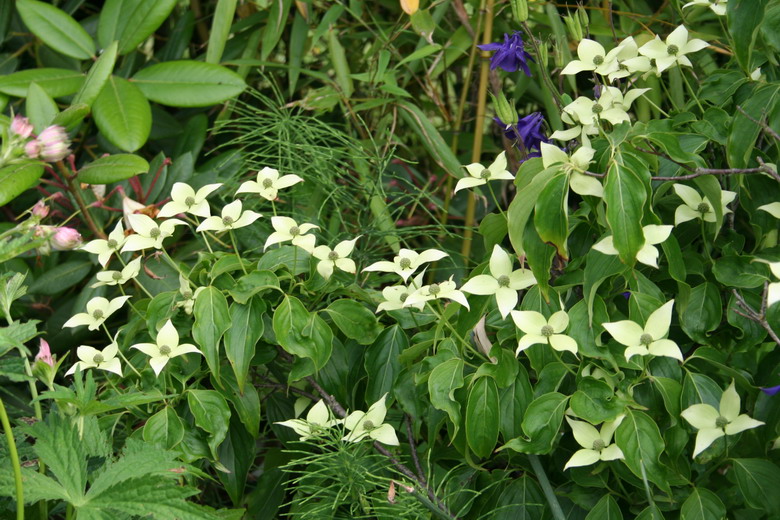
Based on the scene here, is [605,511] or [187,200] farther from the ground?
[187,200]

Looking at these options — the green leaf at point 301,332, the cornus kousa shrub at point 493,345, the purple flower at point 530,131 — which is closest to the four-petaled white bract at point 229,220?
the cornus kousa shrub at point 493,345

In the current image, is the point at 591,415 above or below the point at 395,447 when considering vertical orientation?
above

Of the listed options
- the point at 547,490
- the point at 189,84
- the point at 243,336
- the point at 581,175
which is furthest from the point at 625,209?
the point at 189,84

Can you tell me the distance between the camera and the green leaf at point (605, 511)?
2.65 feet

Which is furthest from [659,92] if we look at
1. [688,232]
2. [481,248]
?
[688,232]

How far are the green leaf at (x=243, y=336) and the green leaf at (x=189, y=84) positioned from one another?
489 millimetres

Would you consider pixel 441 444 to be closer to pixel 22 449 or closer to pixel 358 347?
pixel 358 347

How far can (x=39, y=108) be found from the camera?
1.12 meters

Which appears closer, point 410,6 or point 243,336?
point 243,336

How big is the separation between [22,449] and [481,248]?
2.71ft

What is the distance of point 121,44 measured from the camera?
4.35 feet

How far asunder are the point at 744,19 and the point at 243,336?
1.96 ft

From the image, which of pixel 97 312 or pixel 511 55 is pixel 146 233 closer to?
pixel 97 312

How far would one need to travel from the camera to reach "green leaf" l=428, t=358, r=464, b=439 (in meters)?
0.79
